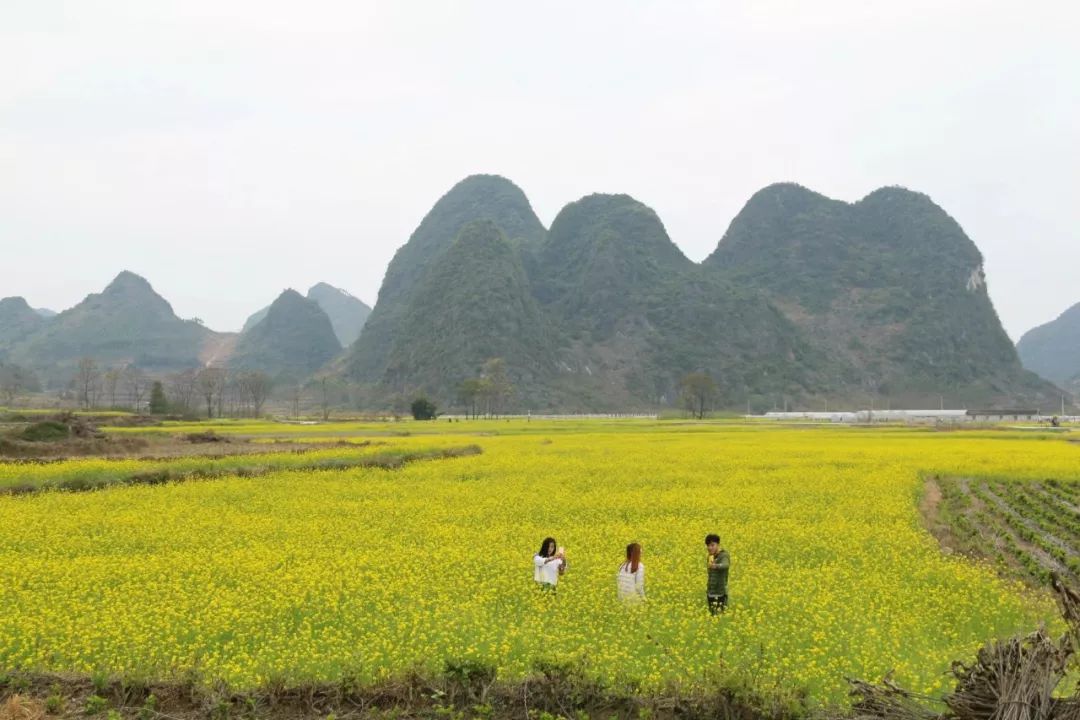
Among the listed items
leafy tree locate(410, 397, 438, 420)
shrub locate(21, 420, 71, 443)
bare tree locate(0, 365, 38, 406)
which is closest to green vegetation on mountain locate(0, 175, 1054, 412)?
bare tree locate(0, 365, 38, 406)

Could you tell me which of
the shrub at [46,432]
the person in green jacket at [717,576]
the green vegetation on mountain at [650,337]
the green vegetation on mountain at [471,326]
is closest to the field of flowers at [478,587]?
the person in green jacket at [717,576]

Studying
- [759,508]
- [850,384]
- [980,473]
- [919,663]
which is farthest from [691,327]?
[919,663]

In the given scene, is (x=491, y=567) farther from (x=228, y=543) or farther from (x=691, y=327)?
(x=691, y=327)

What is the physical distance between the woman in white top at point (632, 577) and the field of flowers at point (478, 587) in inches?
9.5

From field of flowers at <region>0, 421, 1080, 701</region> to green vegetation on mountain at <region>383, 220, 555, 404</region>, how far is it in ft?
368

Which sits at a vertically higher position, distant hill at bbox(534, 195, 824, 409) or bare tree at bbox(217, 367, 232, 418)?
distant hill at bbox(534, 195, 824, 409)

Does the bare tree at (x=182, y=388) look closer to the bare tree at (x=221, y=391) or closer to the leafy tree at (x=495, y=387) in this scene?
the bare tree at (x=221, y=391)

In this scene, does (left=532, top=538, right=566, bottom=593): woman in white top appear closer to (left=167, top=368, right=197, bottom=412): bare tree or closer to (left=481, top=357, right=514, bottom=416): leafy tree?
(left=167, top=368, right=197, bottom=412): bare tree

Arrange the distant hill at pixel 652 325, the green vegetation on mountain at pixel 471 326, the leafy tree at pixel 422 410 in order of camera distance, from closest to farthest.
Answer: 1. the leafy tree at pixel 422 410
2. the green vegetation on mountain at pixel 471 326
3. the distant hill at pixel 652 325

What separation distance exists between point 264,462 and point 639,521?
16.4m

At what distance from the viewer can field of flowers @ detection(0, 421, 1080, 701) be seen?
8258mm

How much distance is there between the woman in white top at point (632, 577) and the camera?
33.6 ft

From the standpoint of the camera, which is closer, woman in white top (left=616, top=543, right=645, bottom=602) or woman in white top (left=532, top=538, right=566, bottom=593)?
woman in white top (left=616, top=543, right=645, bottom=602)

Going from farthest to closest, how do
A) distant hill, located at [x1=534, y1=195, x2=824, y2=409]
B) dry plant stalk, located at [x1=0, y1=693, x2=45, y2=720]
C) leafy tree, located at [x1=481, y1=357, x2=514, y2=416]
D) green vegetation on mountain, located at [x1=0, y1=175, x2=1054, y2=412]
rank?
distant hill, located at [x1=534, y1=195, x2=824, y2=409] < green vegetation on mountain, located at [x1=0, y1=175, x2=1054, y2=412] < leafy tree, located at [x1=481, y1=357, x2=514, y2=416] < dry plant stalk, located at [x1=0, y1=693, x2=45, y2=720]
